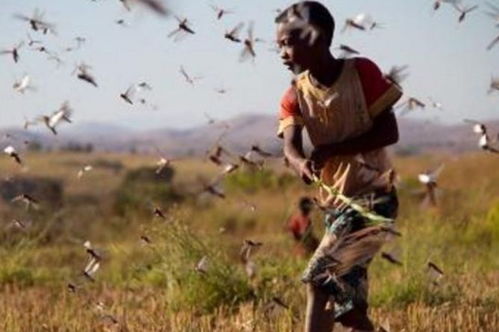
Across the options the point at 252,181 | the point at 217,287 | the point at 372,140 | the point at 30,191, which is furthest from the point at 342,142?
the point at 252,181

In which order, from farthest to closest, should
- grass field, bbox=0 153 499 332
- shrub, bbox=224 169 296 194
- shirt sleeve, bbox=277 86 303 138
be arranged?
shrub, bbox=224 169 296 194 → grass field, bbox=0 153 499 332 → shirt sleeve, bbox=277 86 303 138

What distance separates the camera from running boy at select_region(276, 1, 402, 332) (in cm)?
487

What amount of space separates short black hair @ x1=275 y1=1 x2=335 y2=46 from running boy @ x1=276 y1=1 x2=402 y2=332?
0.24ft

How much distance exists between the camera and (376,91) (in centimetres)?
487

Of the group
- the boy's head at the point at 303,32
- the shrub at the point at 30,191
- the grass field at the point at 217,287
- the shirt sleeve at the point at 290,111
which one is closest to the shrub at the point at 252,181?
the shrub at the point at 30,191

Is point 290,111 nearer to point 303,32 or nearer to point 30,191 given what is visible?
point 303,32

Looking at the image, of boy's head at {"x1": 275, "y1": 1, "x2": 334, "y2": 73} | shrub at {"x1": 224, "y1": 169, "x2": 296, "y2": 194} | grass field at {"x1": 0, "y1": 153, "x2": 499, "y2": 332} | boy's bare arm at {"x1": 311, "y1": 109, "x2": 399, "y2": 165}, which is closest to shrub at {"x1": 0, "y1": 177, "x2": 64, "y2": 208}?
grass field at {"x1": 0, "y1": 153, "x2": 499, "y2": 332}

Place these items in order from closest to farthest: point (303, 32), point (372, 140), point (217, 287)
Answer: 1. point (303, 32)
2. point (372, 140)
3. point (217, 287)

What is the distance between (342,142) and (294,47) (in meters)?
0.49

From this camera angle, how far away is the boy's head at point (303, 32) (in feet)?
15.2

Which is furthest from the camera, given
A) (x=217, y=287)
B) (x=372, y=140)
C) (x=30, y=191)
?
(x=30, y=191)

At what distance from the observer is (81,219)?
955 inches

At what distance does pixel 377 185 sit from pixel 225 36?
930mm

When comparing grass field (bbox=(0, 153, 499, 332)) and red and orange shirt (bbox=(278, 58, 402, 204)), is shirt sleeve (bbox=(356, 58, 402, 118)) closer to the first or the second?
red and orange shirt (bbox=(278, 58, 402, 204))
